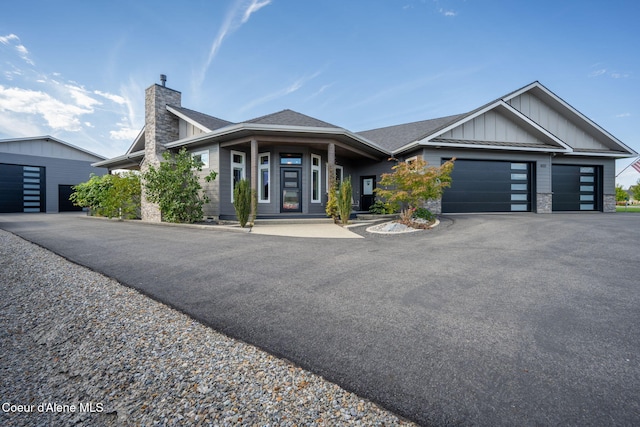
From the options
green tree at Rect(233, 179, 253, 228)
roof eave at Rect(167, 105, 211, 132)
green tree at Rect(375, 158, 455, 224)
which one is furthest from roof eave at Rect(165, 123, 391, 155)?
green tree at Rect(375, 158, 455, 224)

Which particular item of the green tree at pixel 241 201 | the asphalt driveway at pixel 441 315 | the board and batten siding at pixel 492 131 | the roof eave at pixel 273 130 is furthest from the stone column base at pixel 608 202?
the green tree at pixel 241 201

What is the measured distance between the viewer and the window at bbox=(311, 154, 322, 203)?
12.6 meters

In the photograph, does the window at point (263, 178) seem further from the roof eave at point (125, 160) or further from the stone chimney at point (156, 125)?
the roof eave at point (125, 160)

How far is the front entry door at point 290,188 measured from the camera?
479 inches

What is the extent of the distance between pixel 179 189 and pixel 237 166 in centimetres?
265

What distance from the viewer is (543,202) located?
1318 cm

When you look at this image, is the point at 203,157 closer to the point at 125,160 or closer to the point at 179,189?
the point at 179,189

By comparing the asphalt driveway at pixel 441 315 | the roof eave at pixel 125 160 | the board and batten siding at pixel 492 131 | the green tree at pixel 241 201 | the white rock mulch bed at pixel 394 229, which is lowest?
the asphalt driveway at pixel 441 315

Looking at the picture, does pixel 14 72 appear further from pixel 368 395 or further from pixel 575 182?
pixel 575 182

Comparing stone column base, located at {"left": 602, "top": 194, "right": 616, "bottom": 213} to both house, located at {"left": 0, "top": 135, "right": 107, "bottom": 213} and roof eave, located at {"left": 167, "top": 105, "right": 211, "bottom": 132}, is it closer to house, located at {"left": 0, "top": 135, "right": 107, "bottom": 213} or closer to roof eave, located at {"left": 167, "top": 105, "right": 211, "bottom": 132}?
roof eave, located at {"left": 167, "top": 105, "right": 211, "bottom": 132}

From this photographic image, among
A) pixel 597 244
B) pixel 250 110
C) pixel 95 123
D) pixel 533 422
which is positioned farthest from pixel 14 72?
pixel 597 244

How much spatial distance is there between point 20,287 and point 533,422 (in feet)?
19.0

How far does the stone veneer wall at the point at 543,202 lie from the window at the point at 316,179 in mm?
10797

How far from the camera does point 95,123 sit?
12.7 meters
